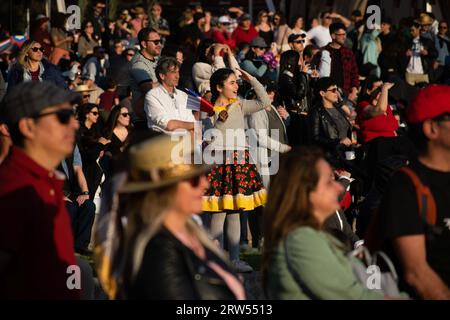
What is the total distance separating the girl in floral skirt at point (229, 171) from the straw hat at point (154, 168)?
19.9 ft

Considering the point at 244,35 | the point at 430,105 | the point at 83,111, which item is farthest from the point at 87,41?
the point at 430,105

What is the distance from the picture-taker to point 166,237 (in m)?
4.62

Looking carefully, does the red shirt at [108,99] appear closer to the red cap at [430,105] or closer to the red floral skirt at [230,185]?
the red floral skirt at [230,185]

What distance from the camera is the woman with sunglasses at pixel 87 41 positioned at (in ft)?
73.7

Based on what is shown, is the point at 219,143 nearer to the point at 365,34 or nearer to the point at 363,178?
the point at 363,178

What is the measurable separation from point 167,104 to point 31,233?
5.91m

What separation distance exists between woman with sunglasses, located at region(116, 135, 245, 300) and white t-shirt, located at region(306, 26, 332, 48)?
16019 millimetres

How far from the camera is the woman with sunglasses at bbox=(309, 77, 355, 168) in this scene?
510 inches

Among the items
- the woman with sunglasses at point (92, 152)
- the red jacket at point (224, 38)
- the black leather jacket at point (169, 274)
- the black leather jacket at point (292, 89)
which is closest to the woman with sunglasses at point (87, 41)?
the red jacket at point (224, 38)

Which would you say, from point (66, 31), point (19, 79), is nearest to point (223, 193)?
point (19, 79)

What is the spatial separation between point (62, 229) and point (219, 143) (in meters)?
5.74

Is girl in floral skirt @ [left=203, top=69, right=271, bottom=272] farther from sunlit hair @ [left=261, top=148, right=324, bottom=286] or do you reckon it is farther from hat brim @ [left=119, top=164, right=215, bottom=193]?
hat brim @ [left=119, top=164, right=215, bottom=193]

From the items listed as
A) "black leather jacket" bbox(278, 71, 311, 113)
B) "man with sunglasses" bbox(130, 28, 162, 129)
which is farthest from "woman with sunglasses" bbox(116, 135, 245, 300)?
"black leather jacket" bbox(278, 71, 311, 113)

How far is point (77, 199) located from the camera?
12.2m
